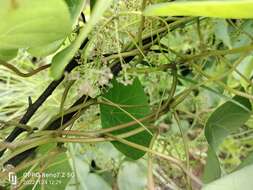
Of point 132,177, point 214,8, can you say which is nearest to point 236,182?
point 214,8

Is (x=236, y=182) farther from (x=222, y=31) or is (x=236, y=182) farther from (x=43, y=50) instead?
(x=222, y=31)

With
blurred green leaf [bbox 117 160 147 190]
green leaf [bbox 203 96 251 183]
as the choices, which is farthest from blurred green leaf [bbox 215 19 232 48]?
blurred green leaf [bbox 117 160 147 190]

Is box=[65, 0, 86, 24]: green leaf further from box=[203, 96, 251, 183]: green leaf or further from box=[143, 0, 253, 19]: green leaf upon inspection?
box=[203, 96, 251, 183]: green leaf

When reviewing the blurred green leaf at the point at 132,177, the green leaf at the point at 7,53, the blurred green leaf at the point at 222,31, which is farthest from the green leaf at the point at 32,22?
the blurred green leaf at the point at 132,177

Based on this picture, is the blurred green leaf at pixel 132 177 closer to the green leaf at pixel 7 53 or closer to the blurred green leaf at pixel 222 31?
the blurred green leaf at pixel 222 31

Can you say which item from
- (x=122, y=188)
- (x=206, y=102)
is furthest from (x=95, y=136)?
(x=206, y=102)

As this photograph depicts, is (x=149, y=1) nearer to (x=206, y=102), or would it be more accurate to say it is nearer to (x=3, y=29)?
(x=3, y=29)
